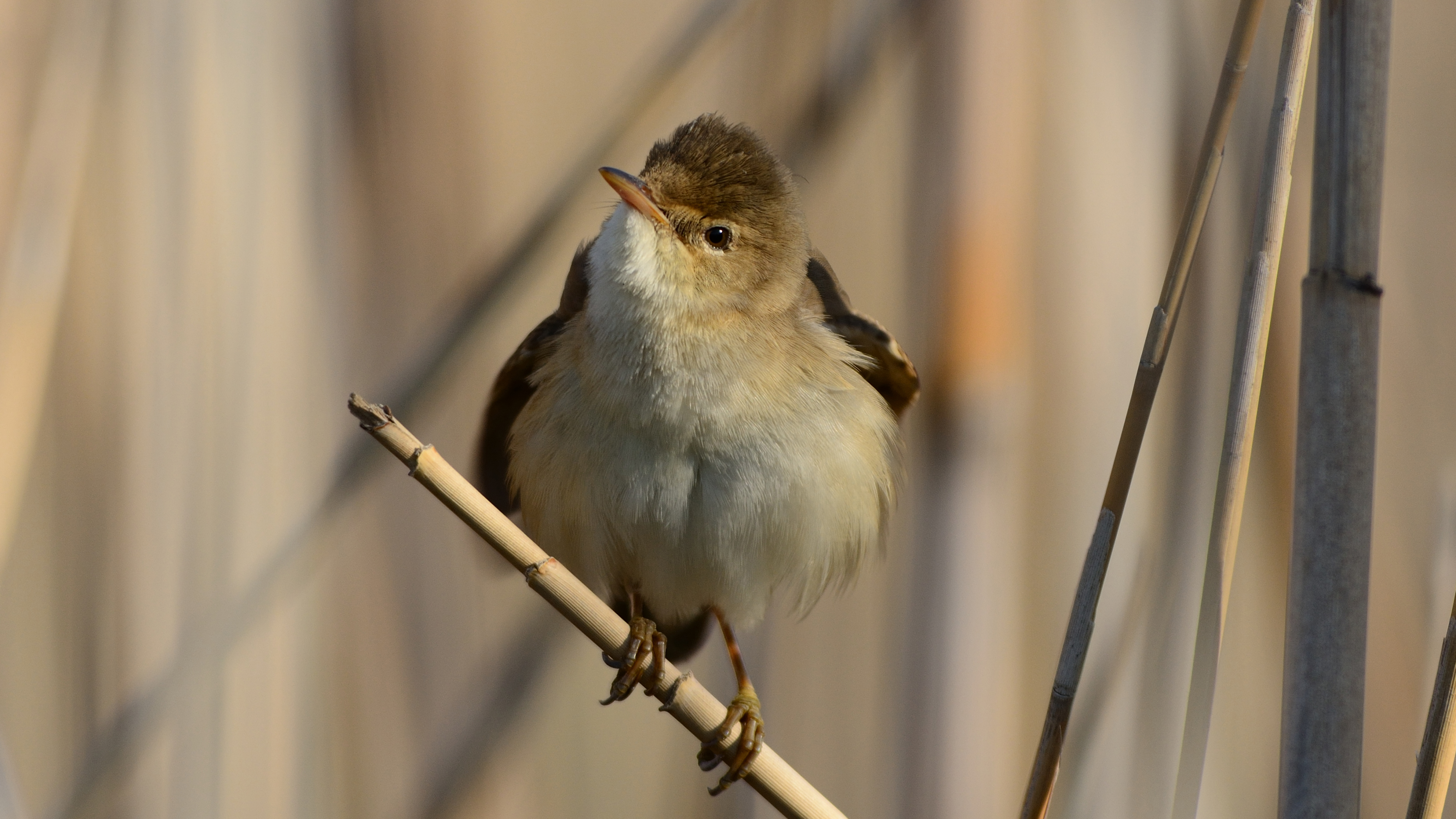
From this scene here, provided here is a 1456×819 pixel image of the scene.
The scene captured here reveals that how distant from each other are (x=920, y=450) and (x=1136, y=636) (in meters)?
0.51

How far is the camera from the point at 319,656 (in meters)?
2.02

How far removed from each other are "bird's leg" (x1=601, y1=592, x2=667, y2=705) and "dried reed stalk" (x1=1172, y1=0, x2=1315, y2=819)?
0.75m

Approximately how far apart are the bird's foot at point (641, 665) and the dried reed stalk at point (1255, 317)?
2.48ft

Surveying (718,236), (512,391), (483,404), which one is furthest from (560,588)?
(483,404)

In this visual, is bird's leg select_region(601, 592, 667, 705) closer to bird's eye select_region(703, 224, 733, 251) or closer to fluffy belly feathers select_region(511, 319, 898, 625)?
fluffy belly feathers select_region(511, 319, 898, 625)

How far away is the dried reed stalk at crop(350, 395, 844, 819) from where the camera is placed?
3.75 ft

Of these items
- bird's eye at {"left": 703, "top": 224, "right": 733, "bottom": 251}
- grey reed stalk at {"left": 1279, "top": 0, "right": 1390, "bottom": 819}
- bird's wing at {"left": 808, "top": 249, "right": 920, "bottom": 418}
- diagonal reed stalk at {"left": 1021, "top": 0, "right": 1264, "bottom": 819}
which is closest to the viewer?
grey reed stalk at {"left": 1279, "top": 0, "right": 1390, "bottom": 819}

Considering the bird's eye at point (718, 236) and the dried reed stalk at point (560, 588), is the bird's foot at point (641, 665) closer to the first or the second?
the dried reed stalk at point (560, 588)

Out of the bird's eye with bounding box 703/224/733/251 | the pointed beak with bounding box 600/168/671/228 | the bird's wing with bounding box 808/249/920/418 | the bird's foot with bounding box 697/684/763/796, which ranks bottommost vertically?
the bird's foot with bounding box 697/684/763/796

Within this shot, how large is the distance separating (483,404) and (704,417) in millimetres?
709

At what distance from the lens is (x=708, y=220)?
182 cm

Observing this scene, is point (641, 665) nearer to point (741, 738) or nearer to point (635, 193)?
point (741, 738)

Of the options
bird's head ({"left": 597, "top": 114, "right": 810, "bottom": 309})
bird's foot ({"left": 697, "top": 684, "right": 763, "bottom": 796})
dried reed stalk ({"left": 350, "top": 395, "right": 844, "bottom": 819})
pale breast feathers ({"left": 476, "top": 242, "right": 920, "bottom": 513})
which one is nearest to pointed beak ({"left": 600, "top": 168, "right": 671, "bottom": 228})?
bird's head ({"left": 597, "top": 114, "right": 810, "bottom": 309})

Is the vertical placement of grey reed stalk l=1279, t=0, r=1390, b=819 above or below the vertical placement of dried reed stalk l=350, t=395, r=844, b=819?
above
